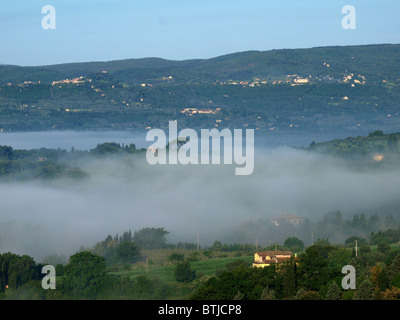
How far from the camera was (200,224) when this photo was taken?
110 metres

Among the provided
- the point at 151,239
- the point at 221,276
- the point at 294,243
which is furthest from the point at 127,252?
the point at 221,276

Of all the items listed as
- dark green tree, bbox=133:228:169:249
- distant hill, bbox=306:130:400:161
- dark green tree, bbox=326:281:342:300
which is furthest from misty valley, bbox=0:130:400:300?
distant hill, bbox=306:130:400:161

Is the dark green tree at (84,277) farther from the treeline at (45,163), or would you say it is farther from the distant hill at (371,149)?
the distant hill at (371,149)

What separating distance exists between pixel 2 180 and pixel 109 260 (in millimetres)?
98220

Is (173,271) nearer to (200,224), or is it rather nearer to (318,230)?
(318,230)

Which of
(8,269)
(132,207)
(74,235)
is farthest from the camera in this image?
(132,207)

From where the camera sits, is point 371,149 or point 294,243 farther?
point 371,149

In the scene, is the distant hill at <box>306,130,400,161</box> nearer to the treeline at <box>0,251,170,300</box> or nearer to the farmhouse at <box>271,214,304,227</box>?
the farmhouse at <box>271,214,304,227</box>

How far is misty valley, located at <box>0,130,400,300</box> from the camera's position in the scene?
160 ft

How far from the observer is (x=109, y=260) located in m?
74.4

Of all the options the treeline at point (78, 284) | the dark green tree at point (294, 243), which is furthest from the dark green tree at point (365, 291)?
the dark green tree at point (294, 243)
